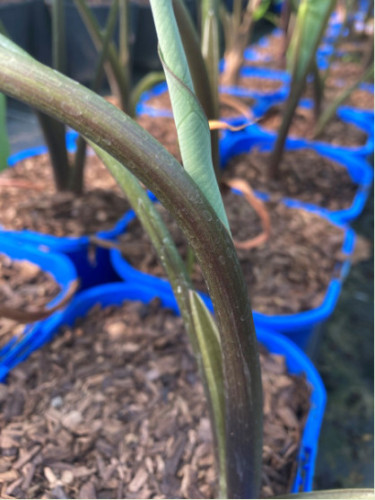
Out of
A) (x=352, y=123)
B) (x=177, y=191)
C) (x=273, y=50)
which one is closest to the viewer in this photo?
(x=177, y=191)

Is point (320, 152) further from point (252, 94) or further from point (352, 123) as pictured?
point (252, 94)

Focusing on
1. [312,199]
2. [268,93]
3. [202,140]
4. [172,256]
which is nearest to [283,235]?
[312,199]

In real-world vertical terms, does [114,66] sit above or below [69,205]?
above

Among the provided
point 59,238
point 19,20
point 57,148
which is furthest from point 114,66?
point 19,20

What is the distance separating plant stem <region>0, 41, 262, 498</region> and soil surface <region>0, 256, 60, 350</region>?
15.0 inches

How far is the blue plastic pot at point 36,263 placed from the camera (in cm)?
60

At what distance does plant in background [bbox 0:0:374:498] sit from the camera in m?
0.26

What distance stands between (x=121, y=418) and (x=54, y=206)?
18.1 inches

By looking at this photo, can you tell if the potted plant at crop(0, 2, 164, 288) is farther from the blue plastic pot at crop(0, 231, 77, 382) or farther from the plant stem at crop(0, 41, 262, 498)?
→ the plant stem at crop(0, 41, 262, 498)

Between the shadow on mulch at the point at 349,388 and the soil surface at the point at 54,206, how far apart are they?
52 centimetres

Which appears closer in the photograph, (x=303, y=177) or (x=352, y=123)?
(x=303, y=177)

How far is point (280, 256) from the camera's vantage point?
84 cm

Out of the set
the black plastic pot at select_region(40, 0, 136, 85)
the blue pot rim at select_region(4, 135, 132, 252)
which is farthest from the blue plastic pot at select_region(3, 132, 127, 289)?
the black plastic pot at select_region(40, 0, 136, 85)

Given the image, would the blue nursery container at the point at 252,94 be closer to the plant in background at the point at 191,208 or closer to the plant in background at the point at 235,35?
the plant in background at the point at 235,35
